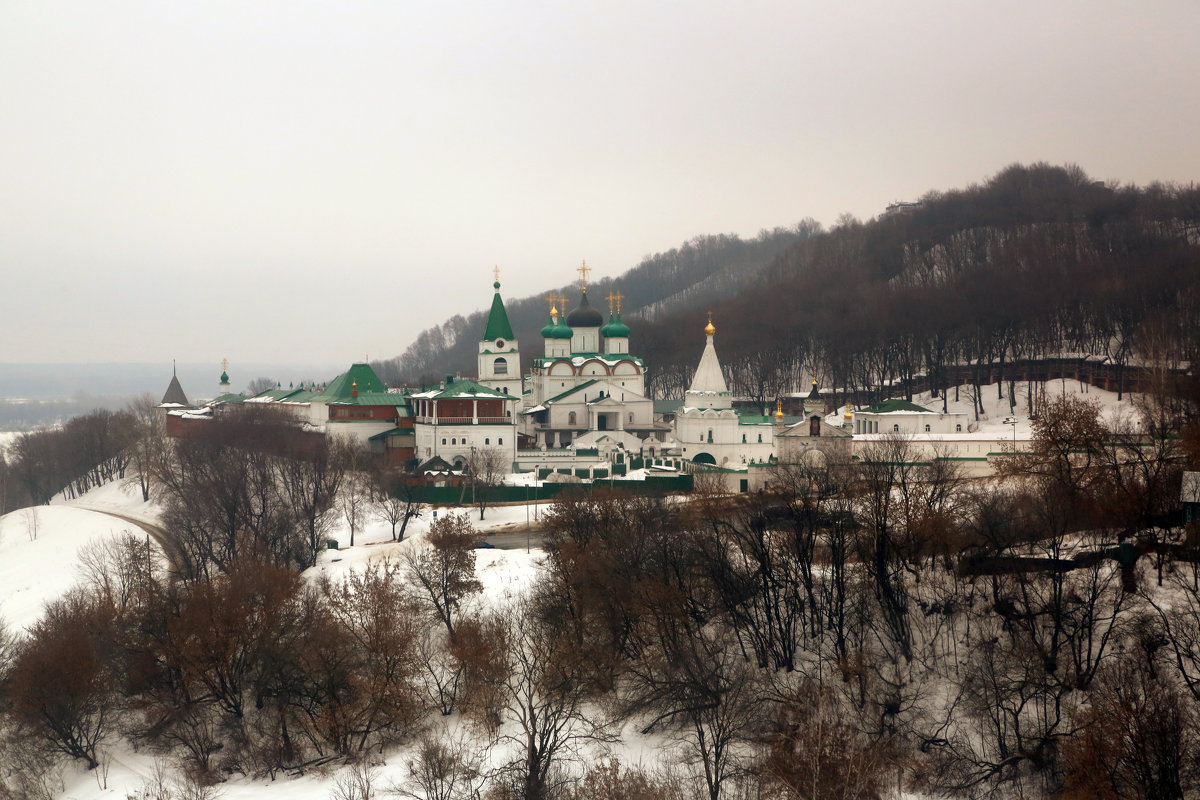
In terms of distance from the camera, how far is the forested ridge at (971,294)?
55.5 meters

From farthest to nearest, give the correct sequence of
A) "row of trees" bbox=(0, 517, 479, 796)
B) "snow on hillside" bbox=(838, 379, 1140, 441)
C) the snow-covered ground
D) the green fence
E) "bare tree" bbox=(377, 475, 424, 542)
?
"snow on hillside" bbox=(838, 379, 1140, 441), the green fence, "bare tree" bbox=(377, 475, 424, 542), "row of trees" bbox=(0, 517, 479, 796), the snow-covered ground

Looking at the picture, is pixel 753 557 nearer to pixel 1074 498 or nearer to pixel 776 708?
pixel 776 708

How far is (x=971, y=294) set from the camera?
61156 mm

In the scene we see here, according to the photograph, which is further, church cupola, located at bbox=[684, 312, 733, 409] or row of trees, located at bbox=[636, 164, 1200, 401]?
row of trees, located at bbox=[636, 164, 1200, 401]

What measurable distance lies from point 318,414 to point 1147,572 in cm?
4254

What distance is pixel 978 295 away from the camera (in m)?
60.6

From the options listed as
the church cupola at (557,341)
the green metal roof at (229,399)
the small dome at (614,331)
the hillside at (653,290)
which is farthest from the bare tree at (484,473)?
the hillside at (653,290)

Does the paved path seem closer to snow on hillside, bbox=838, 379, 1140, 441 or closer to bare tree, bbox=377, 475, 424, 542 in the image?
bare tree, bbox=377, 475, 424, 542

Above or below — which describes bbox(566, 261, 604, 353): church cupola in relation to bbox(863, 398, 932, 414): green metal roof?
above

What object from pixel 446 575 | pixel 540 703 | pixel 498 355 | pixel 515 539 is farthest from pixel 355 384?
pixel 540 703

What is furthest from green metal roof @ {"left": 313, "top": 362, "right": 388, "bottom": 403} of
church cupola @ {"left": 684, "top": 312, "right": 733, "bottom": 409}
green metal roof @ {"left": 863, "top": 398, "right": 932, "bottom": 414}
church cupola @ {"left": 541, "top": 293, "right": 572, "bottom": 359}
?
green metal roof @ {"left": 863, "top": 398, "right": 932, "bottom": 414}

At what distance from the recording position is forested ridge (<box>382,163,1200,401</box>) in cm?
5550

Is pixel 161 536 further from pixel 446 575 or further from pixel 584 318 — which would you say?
pixel 584 318

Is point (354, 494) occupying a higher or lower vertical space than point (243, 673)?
higher
